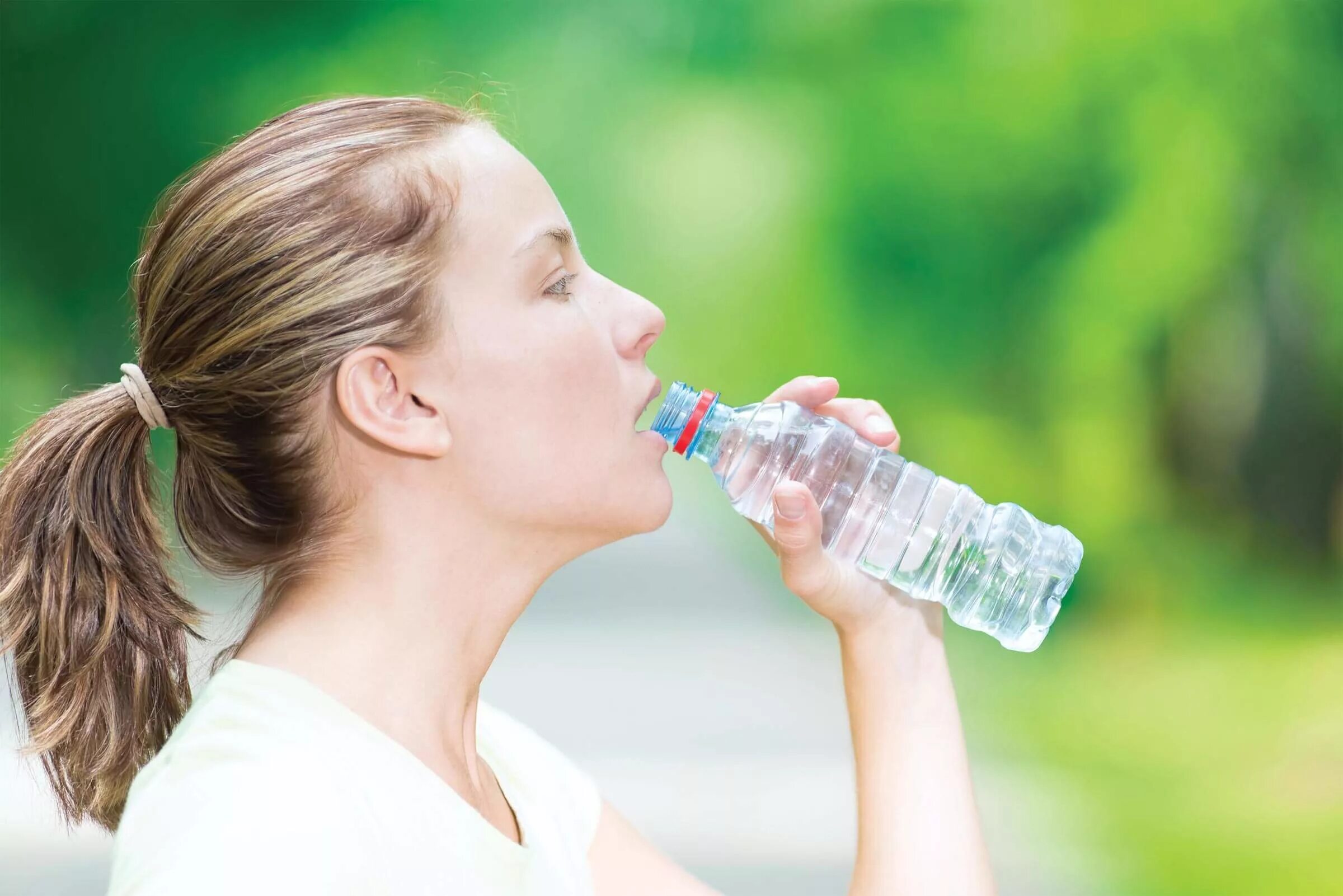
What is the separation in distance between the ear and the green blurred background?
2.77 metres

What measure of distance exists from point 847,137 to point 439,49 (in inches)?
44.1

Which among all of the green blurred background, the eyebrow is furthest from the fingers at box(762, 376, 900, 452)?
the green blurred background

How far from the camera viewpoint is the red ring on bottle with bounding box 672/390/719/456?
1.00m

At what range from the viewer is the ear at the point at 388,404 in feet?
2.78

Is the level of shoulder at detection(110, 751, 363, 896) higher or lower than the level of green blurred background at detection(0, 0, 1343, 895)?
lower

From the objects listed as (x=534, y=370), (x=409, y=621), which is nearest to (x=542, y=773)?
(x=409, y=621)

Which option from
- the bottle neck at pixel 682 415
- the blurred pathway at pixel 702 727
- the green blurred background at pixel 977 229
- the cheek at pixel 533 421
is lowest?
the cheek at pixel 533 421

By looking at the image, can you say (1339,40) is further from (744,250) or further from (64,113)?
(64,113)

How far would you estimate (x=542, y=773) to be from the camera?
40.2 inches

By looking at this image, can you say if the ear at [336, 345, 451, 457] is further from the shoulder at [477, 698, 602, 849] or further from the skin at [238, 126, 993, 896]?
the shoulder at [477, 698, 602, 849]

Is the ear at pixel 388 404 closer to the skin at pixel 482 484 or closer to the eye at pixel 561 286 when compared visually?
the skin at pixel 482 484

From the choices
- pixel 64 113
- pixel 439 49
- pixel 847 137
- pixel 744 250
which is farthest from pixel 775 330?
pixel 64 113

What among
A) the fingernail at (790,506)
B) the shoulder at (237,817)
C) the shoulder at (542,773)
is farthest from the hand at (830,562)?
the shoulder at (237,817)

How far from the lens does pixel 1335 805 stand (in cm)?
308
